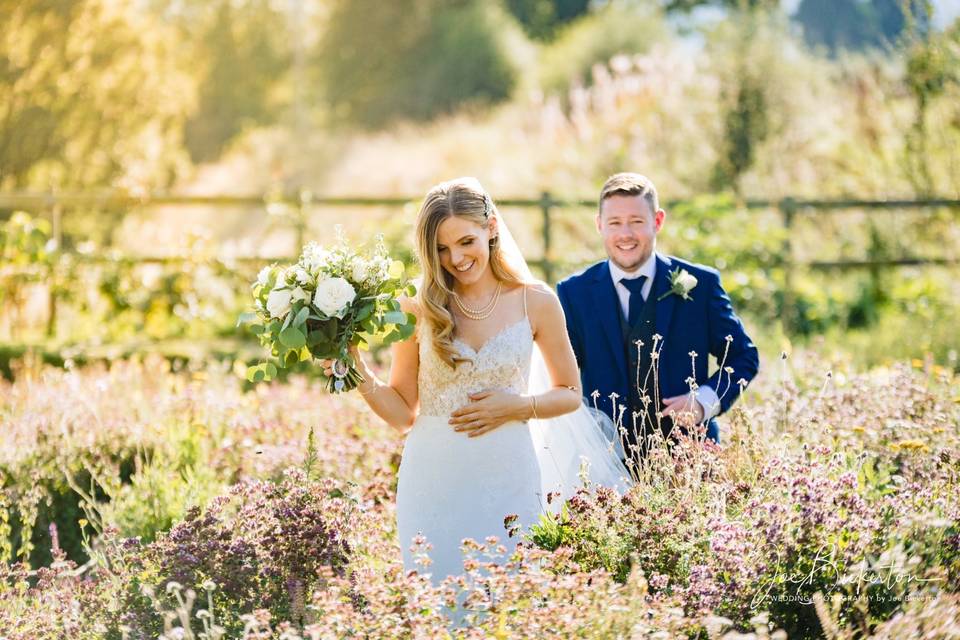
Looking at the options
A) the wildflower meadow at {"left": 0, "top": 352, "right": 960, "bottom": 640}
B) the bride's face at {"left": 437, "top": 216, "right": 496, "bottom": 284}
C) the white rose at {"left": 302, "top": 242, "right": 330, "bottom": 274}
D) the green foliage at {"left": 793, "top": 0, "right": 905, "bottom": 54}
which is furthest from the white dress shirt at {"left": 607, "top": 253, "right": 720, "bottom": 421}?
the green foliage at {"left": 793, "top": 0, "right": 905, "bottom": 54}

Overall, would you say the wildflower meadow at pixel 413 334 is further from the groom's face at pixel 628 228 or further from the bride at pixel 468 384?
the groom's face at pixel 628 228

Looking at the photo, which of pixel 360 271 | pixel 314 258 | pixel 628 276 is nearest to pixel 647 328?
pixel 628 276

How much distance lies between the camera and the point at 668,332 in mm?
4641

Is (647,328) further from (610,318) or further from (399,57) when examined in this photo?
(399,57)

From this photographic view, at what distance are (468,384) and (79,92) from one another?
12223 millimetres

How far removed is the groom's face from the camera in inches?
176

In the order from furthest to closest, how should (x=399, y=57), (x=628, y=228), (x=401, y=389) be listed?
(x=399, y=57) → (x=628, y=228) → (x=401, y=389)

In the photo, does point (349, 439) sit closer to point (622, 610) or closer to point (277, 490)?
point (277, 490)

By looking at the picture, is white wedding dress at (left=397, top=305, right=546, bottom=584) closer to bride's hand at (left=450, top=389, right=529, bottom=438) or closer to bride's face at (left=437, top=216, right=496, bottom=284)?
bride's hand at (left=450, top=389, right=529, bottom=438)

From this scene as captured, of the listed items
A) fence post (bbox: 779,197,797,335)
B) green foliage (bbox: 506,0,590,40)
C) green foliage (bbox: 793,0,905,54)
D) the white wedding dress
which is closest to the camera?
the white wedding dress

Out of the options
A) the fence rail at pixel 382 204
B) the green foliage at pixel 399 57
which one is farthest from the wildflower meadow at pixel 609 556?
the green foliage at pixel 399 57

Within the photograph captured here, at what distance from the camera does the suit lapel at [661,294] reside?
460 centimetres

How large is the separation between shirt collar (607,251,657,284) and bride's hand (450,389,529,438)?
96 centimetres

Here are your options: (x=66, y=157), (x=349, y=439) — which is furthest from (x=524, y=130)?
(x=349, y=439)
